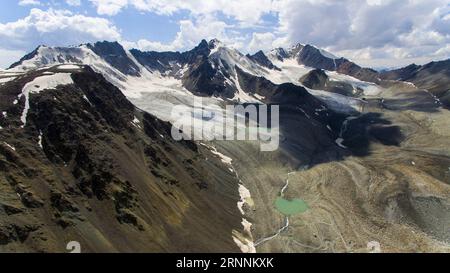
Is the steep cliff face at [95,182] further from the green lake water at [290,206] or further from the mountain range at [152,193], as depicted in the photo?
the green lake water at [290,206]

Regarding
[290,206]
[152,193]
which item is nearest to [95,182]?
[152,193]

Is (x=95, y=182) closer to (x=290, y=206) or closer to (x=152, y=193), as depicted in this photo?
(x=152, y=193)

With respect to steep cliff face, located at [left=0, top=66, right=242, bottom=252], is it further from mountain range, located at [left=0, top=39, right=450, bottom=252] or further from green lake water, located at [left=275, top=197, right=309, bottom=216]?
green lake water, located at [left=275, top=197, right=309, bottom=216]

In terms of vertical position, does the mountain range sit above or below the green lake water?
above

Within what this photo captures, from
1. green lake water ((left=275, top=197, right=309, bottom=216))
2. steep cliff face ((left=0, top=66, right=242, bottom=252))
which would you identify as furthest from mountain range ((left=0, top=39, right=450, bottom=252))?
green lake water ((left=275, top=197, right=309, bottom=216))

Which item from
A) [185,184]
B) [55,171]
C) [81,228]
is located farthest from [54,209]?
[185,184]
